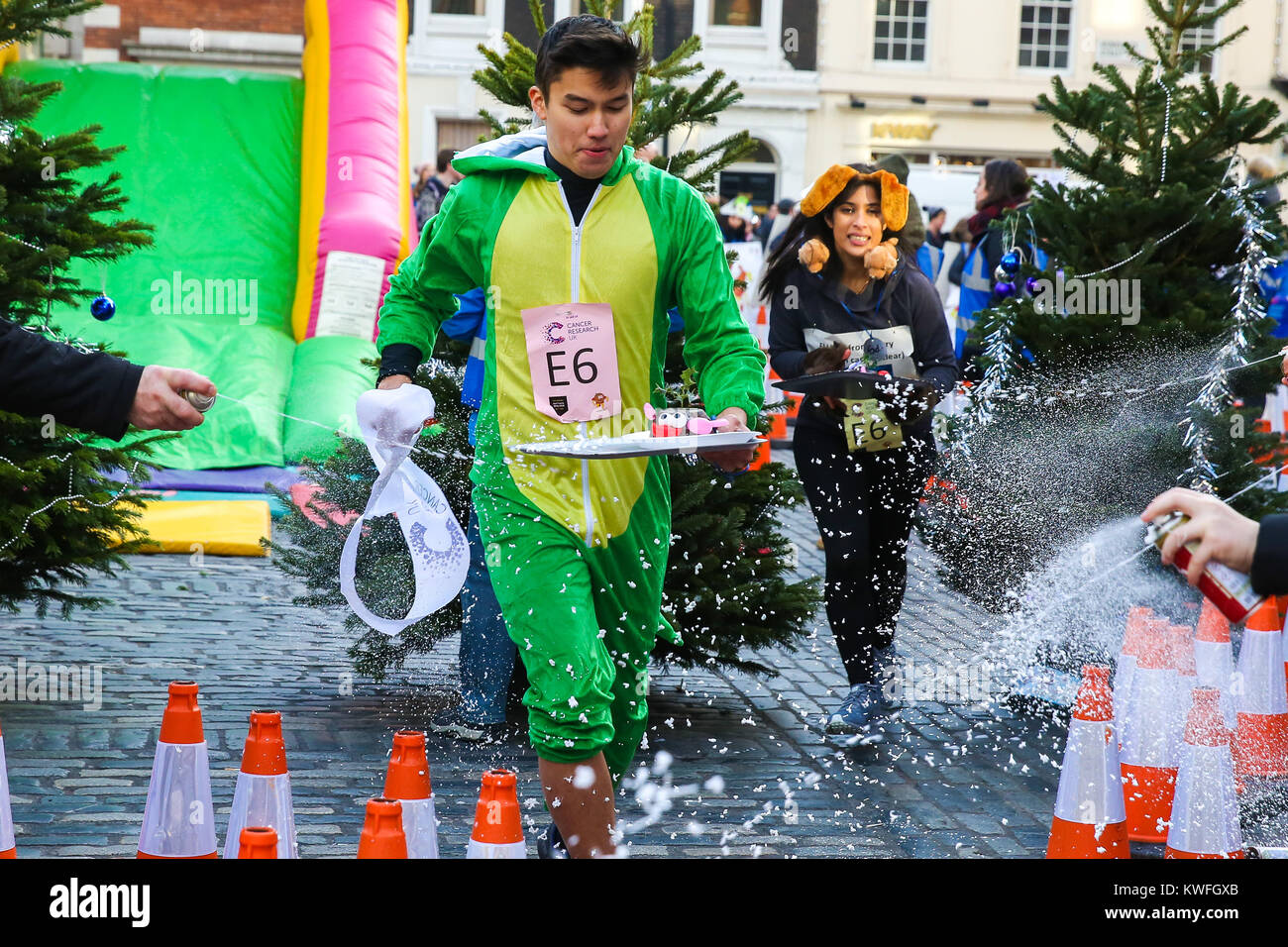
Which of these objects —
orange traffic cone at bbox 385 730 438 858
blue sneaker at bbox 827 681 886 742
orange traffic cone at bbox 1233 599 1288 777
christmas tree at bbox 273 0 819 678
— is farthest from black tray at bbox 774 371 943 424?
orange traffic cone at bbox 385 730 438 858

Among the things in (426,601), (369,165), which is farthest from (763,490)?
(369,165)

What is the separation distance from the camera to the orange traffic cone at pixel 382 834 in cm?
322

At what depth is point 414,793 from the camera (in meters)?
3.70

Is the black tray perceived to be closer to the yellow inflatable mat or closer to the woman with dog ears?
the woman with dog ears

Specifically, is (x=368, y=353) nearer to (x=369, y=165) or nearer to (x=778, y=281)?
(x=369, y=165)

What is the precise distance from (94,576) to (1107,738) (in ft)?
19.2

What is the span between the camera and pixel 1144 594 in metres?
6.82

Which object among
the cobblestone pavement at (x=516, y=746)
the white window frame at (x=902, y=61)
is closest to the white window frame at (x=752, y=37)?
the white window frame at (x=902, y=61)

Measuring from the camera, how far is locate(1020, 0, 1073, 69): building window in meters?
35.5

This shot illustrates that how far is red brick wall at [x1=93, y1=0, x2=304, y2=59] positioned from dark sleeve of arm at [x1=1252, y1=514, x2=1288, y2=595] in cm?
2090

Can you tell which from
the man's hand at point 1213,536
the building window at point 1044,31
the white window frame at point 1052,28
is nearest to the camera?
the man's hand at point 1213,536

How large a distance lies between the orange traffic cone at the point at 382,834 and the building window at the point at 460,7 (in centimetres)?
3272

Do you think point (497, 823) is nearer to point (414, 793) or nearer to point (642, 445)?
point (414, 793)

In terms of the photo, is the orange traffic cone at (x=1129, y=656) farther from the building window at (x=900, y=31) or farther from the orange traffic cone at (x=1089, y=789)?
the building window at (x=900, y=31)
